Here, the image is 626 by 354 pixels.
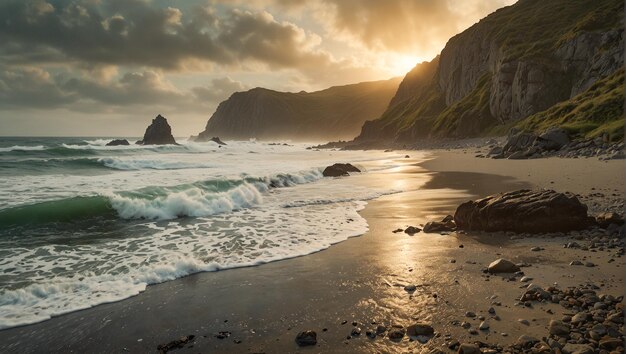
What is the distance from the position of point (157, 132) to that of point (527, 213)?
114343 millimetres

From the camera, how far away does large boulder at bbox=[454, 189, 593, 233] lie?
1041cm

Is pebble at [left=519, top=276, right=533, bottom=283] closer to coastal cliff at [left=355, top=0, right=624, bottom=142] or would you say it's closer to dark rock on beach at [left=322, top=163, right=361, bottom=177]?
dark rock on beach at [left=322, top=163, right=361, bottom=177]

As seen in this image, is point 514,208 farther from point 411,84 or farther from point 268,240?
point 411,84

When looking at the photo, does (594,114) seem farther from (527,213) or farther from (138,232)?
(138,232)

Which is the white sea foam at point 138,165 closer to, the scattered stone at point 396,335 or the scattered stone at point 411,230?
the scattered stone at point 411,230

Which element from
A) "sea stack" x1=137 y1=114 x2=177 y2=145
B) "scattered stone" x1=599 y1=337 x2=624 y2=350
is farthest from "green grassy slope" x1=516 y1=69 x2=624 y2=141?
"sea stack" x1=137 y1=114 x2=177 y2=145

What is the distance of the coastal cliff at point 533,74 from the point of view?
4683 centimetres

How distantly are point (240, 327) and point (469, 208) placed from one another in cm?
873

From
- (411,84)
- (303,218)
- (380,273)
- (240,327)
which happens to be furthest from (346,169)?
(411,84)

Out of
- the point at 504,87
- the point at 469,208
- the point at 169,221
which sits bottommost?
the point at 169,221

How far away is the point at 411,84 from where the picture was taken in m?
162

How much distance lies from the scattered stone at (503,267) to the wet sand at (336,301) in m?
0.30

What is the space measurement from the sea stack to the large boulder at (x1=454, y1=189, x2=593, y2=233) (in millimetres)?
111503

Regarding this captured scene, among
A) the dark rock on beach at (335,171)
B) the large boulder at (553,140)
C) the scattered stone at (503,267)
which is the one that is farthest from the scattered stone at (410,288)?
the large boulder at (553,140)
